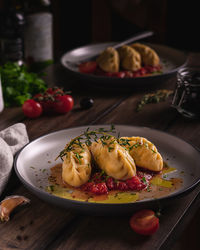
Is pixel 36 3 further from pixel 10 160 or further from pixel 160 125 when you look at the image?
pixel 10 160

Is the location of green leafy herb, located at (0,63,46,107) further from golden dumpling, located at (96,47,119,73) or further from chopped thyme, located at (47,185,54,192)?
chopped thyme, located at (47,185,54,192)

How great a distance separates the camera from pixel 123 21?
5602 mm

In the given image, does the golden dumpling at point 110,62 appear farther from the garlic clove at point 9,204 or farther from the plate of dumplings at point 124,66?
the garlic clove at point 9,204

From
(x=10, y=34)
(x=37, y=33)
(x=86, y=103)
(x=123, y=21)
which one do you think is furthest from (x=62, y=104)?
(x=123, y=21)

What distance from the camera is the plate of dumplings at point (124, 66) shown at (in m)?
2.80

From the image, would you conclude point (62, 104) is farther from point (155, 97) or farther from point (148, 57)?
point (148, 57)

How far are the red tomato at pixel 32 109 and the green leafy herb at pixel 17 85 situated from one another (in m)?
0.20

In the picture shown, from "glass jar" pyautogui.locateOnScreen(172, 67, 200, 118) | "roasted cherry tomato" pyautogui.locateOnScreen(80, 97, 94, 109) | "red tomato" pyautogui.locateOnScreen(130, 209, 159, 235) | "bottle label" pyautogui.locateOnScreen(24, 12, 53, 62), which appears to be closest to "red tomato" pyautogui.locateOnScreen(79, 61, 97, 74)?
"roasted cherry tomato" pyautogui.locateOnScreen(80, 97, 94, 109)

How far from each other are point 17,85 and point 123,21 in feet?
10.7

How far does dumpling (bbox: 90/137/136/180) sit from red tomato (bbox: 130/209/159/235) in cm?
23

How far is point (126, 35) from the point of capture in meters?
5.72

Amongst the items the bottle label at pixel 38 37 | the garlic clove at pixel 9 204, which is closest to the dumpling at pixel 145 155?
the garlic clove at pixel 9 204

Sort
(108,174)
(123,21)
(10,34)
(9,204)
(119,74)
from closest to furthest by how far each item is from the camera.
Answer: (9,204)
(108,174)
(119,74)
(10,34)
(123,21)

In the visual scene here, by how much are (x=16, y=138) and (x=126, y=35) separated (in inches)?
162
